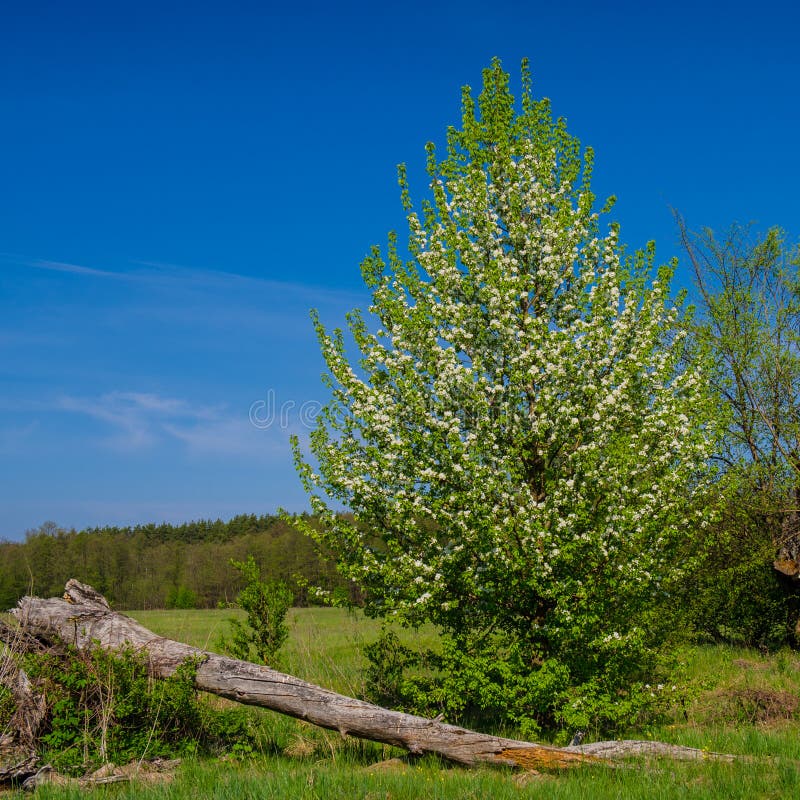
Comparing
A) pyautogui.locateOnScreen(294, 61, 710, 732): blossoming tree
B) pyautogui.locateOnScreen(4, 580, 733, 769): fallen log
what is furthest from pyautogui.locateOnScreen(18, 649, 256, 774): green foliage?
pyautogui.locateOnScreen(294, 61, 710, 732): blossoming tree

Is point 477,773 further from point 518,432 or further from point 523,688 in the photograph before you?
point 518,432

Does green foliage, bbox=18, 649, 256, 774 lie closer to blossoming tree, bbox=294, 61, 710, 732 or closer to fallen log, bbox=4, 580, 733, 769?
fallen log, bbox=4, 580, 733, 769

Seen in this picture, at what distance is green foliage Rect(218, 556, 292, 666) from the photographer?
47.6 feet

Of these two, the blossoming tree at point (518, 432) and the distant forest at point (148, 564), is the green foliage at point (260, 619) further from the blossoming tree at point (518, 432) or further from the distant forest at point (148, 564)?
the distant forest at point (148, 564)

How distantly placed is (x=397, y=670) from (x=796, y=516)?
45.9ft

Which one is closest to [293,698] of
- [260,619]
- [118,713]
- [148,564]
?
[118,713]

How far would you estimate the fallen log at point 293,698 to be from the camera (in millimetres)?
9133

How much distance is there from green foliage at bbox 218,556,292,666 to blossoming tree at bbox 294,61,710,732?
8.46 feet

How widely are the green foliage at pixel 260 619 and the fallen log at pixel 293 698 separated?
3083 millimetres

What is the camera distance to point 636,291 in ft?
43.7

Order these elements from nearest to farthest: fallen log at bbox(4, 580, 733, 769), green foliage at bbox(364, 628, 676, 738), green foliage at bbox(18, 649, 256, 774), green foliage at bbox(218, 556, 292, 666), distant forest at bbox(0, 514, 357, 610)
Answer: fallen log at bbox(4, 580, 733, 769), green foliage at bbox(18, 649, 256, 774), green foliage at bbox(364, 628, 676, 738), green foliage at bbox(218, 556, 292, 666), distant forest at bbox(0, 514, 357, 610)

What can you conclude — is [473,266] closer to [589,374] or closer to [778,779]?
[589,374]

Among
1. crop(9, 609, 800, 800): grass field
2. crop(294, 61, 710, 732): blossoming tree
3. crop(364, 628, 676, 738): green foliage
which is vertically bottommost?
crop(9, 609, 800, 800): grass field

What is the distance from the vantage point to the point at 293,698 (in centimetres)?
1021
